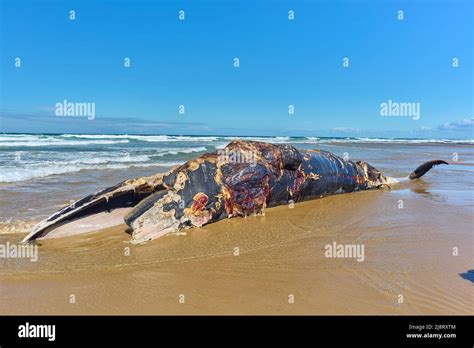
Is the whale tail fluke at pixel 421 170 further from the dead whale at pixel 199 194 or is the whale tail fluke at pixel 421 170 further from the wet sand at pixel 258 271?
the dead whale at pixel 199 194

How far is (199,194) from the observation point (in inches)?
205

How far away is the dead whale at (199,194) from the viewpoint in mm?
4789

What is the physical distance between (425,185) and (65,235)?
845cm

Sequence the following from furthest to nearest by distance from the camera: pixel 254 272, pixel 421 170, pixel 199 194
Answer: pixel 421 170 → pixel 199 194 → pixel 254 272

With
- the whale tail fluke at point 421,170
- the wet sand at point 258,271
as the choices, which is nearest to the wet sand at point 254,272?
the wet sand at point 258,271

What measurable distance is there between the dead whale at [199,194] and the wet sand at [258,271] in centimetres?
21

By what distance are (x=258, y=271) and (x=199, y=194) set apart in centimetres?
190

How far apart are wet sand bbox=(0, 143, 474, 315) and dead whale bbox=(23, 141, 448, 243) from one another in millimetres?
212

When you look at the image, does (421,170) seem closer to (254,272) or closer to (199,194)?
(199,194)

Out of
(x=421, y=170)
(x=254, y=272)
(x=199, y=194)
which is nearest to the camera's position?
(x=254, y=272)

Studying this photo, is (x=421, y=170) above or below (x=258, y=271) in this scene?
above

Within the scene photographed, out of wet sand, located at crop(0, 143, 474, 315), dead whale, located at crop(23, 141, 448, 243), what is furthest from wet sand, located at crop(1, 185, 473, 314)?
dead whale, located at crop(23, 141, 448, 243)

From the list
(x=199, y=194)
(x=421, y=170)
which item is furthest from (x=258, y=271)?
(x=421, y=170)
